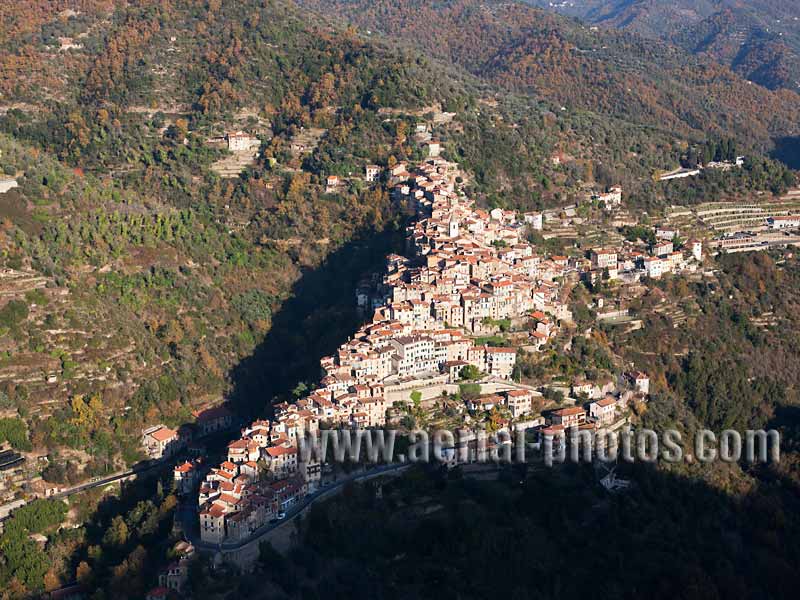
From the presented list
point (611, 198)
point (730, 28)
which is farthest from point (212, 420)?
point (730, 28)

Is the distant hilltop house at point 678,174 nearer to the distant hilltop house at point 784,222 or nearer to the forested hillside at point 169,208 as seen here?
the distant hilltop house at point 784,222

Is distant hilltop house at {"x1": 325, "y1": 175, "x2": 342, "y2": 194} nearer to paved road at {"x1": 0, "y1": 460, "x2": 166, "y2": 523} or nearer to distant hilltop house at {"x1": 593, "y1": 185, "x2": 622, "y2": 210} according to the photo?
distant hilltop house at {"x1": 593, "y1": 185, "x2": 622, "y2": 210}

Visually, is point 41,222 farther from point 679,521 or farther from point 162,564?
point 679,521

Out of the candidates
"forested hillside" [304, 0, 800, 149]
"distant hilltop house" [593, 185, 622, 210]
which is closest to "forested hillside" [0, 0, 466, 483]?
"distant hilltop house" [593, 185, 622, 210]

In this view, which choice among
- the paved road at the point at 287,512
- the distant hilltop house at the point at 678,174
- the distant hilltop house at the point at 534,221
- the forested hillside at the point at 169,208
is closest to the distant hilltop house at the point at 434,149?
the forested hillside at the point at 169,208

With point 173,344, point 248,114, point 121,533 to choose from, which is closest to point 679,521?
point 121,533
